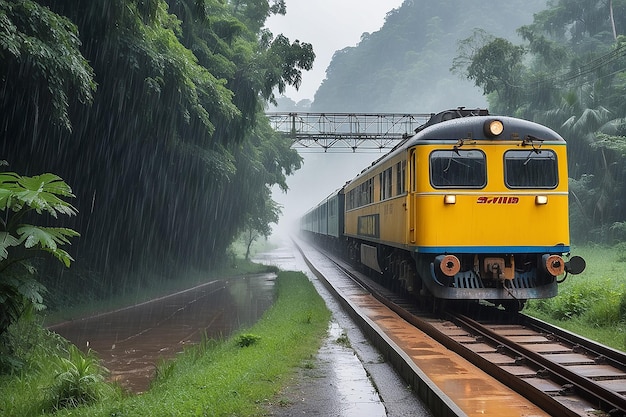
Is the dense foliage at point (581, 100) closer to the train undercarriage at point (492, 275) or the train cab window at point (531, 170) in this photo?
the train cab window at point (531, 170)

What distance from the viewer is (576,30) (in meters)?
43.9

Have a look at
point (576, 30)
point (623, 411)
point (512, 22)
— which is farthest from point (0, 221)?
point (512, 22)

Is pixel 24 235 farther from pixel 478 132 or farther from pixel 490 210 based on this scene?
pixel 478 132

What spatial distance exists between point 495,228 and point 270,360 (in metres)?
5.07

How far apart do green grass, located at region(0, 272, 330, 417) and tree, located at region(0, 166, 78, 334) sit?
1.03 metres

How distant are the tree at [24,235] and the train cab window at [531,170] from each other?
24.9 ft

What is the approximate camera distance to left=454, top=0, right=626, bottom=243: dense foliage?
111 feet

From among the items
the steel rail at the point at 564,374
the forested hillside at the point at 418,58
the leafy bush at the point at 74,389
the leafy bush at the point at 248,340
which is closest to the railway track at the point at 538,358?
the steel rail at the point at 564,374

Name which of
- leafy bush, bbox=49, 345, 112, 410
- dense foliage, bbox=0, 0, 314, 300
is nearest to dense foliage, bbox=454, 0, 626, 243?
dense foliage, bbox=0, 0, 314, 300

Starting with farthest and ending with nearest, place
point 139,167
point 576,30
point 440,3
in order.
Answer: point 440,3 → point 576,30 → point 139,167

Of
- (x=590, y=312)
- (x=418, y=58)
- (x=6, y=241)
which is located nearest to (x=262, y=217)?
(x=590, y=312)

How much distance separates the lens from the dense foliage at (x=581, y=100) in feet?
111

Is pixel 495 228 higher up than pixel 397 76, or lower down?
lower down

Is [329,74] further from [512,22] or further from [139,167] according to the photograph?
[139,167]
